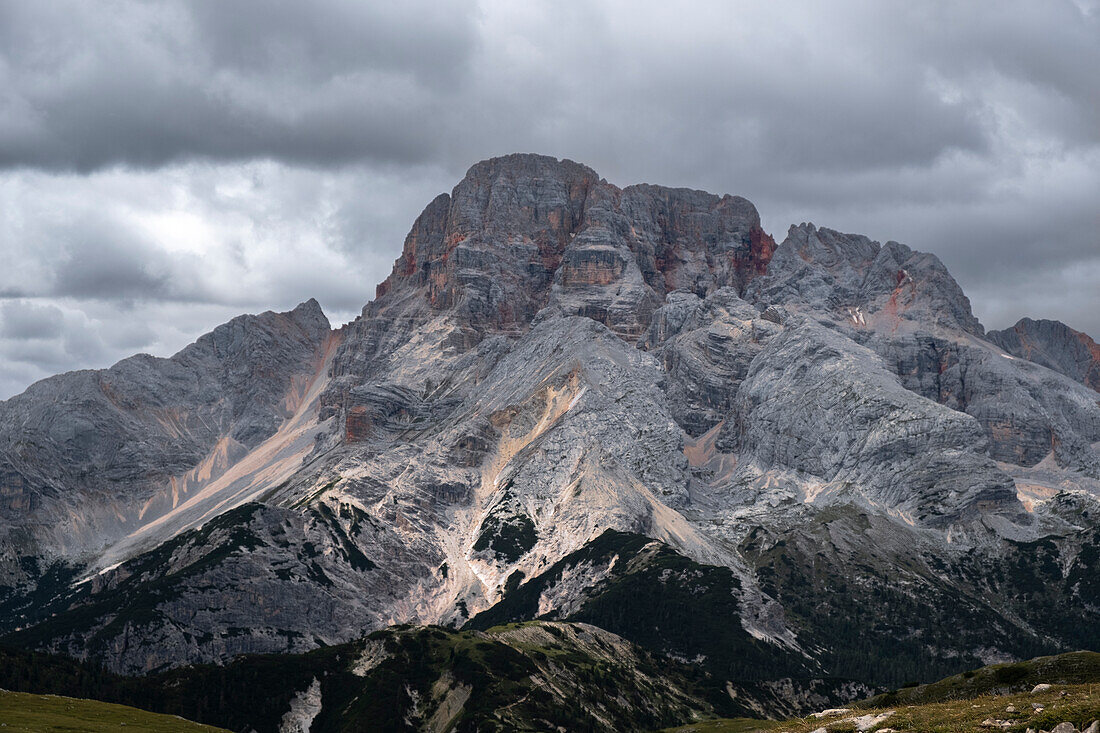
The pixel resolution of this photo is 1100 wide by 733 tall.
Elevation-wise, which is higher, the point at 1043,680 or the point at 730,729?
the point at 1043,680

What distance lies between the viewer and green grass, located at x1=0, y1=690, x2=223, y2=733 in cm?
13688

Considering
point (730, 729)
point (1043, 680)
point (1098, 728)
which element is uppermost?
point (1098, 728)

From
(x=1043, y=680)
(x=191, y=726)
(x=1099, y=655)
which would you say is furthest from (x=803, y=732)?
(x=191, y=726)

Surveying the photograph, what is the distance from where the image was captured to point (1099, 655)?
11438cm

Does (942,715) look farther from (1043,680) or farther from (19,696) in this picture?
(19,696)

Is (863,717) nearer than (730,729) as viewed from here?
Yes

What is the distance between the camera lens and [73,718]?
148750 mm

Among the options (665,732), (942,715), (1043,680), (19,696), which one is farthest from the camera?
(665,732)

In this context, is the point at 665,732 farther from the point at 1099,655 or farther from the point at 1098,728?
the point at 1098,728

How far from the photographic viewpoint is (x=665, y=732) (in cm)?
19825

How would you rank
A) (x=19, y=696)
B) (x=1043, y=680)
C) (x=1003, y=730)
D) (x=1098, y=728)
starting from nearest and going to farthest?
(x=1098, y=728)
(x=1003, y=730)
(x=1043, y=680)
(x=19, y=696)

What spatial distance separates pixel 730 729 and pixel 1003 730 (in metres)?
138

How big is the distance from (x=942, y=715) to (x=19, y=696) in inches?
5436

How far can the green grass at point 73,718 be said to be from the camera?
13688 cm
